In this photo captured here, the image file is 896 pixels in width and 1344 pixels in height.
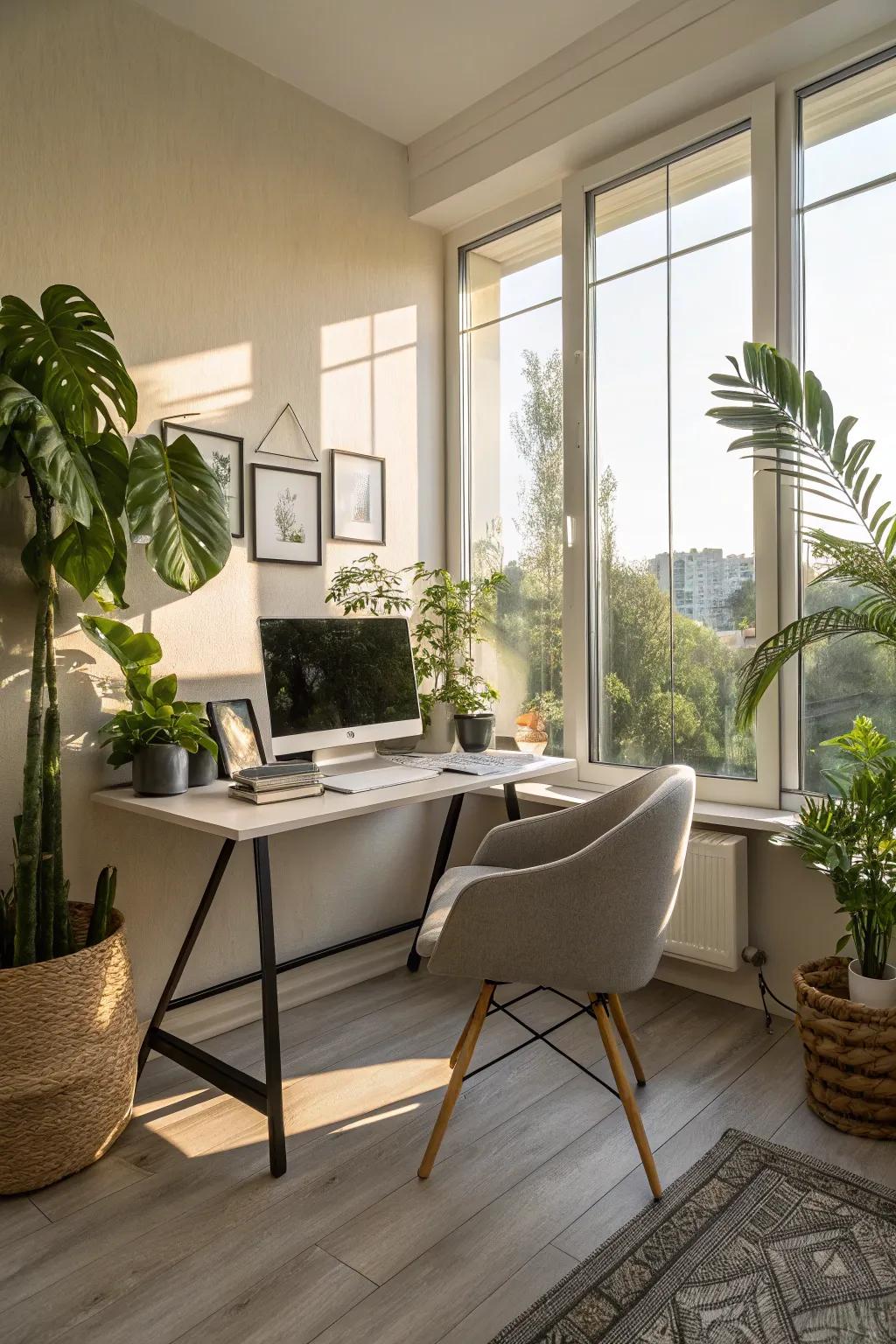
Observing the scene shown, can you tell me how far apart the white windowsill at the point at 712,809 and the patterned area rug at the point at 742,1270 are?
2.91 feet

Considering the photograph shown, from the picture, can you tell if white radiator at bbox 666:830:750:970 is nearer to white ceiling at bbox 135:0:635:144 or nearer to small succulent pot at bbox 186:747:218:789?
small succulent pot at bbox 186:747:218:789

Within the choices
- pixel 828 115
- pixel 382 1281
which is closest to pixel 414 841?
pixel 382 1281

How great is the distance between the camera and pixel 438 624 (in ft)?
10.8

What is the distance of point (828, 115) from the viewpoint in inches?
97.6

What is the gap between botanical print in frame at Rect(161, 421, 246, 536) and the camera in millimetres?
2597

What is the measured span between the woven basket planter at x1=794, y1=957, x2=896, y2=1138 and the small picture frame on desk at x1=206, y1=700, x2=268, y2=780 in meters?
1.61

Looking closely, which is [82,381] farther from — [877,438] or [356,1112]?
[877,438]

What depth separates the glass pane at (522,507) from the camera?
3.18 metres

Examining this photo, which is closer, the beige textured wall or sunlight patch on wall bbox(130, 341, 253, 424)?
the beige textured wall

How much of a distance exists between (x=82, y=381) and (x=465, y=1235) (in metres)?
1.97

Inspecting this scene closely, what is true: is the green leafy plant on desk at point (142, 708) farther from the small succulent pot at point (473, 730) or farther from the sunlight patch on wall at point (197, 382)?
the small succulent pot at point (473, 730)

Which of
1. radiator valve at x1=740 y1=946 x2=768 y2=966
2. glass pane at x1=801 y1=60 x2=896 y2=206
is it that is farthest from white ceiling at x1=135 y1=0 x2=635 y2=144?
radiator valve at x1=740 y1=946 x2=768 y2=966

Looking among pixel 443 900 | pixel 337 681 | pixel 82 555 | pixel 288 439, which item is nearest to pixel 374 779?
pixel 337 681

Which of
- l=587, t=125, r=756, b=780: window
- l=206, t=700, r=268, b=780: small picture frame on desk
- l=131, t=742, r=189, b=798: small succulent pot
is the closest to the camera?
l=131, t=742, r=189, b=798: small succulent pot
